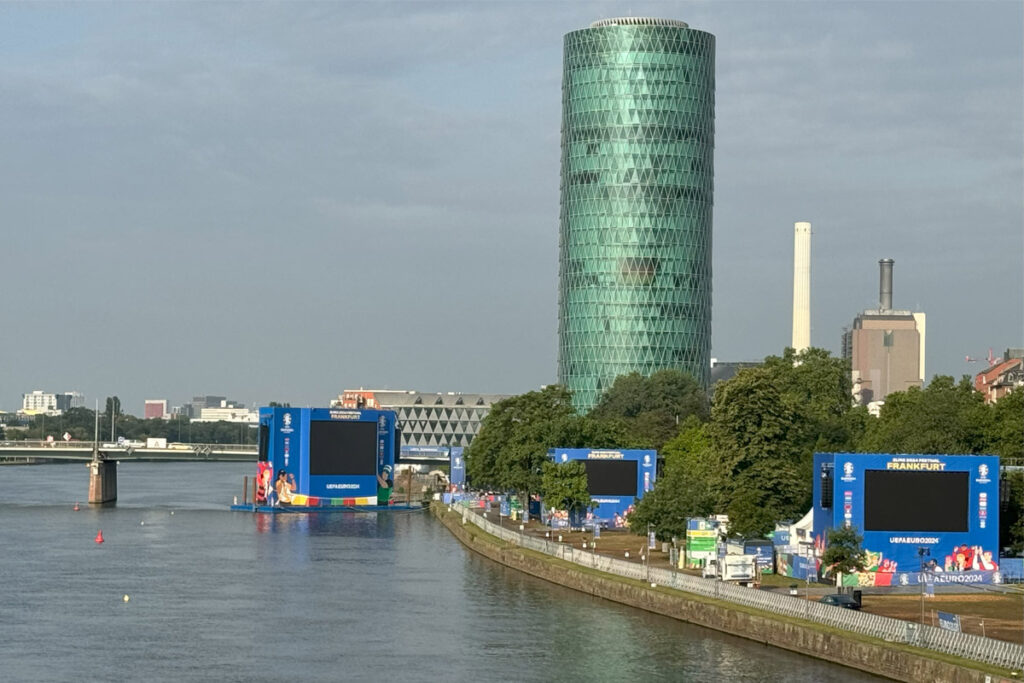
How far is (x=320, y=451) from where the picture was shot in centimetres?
17762

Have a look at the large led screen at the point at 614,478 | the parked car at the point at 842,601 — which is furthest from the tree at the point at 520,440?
the parked car at the point at 842,601

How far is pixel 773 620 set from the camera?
76125 mm

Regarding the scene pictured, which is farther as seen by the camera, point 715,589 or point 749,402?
point 749,402

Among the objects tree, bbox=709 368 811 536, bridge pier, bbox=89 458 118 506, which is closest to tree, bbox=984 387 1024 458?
tree, bbox=709 368 811 536

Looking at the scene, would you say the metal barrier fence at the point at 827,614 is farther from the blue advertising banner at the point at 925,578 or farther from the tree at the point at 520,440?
the tree at the point at 520,440

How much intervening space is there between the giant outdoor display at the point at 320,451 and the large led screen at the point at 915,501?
94742mm

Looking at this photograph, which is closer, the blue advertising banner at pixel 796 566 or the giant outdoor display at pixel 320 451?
the blue advertising banner at pixel 796 566

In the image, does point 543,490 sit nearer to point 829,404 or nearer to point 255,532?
point 255,532

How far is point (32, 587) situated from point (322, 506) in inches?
3136

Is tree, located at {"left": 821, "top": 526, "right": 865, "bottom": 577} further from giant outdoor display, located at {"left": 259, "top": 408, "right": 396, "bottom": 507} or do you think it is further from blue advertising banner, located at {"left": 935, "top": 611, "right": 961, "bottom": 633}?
giant outdoor display, located at {"left": 259, "top": 408, "right": 396, "bottom": 507}

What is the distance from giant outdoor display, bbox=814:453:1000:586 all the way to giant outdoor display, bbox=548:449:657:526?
47017mm

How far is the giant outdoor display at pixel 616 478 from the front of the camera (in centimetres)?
13775

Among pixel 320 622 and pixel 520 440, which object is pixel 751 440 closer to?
pixel 520 440

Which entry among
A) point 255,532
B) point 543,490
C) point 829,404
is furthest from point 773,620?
point 829,404
